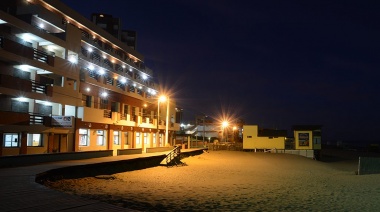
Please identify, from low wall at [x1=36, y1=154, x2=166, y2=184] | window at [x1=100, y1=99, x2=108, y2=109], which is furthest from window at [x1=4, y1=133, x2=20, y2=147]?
window at [x1=100, y1=99, x2=108, y2=109]

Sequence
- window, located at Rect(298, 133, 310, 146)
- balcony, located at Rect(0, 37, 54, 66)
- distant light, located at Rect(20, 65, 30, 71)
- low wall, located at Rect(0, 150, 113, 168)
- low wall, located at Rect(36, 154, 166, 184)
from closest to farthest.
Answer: low wall, located at Rect(36, 154, 166, 184) → low wall, located at Rect(0, 150, 113, 168) → balcony, located at Rect(0, 37, 54, 66) → distant light, located at Rect(20, 65, 30, 71) → window, located at Rect(298, 133, 310, 146)

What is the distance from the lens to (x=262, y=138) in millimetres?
57156

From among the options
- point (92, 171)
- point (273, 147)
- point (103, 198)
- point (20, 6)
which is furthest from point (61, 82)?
point (273, 147)

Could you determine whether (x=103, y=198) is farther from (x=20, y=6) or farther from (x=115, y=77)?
(x=115, y=77)

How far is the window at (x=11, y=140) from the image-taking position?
27.5 metres

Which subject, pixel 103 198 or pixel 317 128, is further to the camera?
pixel 317 128

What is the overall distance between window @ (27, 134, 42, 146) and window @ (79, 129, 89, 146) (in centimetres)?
601

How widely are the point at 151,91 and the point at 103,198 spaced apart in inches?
1849

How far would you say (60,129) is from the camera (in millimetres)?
33031

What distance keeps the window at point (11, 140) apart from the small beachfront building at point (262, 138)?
120 feet

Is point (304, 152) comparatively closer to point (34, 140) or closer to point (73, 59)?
point (73, 59)

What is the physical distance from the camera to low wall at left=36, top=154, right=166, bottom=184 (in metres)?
18.1

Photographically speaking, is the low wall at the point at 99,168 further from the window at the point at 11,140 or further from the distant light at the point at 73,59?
the distant light at the point at 73,59

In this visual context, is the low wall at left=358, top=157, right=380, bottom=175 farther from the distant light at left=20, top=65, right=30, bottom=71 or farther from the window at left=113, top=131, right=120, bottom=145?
the window at left=113, top=131, right=120, bottom=145
